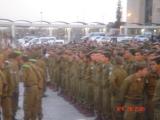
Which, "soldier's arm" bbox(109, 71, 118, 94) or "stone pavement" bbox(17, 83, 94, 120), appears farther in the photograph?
"stone pavement" bbox(17, 83, 94, 120)

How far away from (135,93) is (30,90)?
2.97 meters

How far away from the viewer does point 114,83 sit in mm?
10656

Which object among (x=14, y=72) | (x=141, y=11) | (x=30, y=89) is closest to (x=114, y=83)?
(x=30, y=89)

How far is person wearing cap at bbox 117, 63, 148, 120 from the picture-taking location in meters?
9.32

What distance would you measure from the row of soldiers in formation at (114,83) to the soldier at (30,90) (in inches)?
70.1

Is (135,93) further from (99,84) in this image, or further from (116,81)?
(99,84)

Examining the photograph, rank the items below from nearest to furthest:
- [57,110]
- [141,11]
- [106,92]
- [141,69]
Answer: [141,69] → [106,92] → [57,110] → [141,11]

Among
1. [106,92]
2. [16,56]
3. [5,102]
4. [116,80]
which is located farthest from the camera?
[16,56]

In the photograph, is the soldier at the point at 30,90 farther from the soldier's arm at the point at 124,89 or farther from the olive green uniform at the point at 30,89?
the soldier's arm at the point at 124,89

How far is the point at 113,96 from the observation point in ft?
35.9

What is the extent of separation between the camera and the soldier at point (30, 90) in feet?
37.0

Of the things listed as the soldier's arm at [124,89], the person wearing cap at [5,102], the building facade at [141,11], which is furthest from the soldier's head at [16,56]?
the building facade at [141,11]

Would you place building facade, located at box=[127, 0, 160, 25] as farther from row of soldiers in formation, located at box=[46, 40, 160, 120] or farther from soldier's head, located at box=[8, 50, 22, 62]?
soldier's head, located at box=[8, 50, 22, 62]

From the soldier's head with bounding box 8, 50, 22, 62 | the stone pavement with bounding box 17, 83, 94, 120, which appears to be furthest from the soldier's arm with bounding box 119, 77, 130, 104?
the stone pavement with bounding box 17, 83, 94, 120
